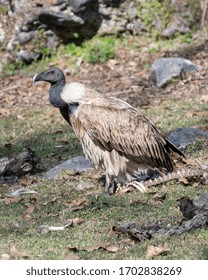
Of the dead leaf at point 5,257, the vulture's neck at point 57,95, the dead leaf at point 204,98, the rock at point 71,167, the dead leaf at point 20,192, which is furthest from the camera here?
the dead leaf at point 204,98

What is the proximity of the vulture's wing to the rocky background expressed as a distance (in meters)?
8.61

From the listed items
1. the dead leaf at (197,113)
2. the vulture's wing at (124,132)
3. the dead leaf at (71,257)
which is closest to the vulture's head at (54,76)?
the vulture's wing at (124,132)

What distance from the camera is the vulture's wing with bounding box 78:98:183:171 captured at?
943 centimetres

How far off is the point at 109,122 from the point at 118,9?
9340mm

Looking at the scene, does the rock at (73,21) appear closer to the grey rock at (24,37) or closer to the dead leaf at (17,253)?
the grey rock at (24,37)

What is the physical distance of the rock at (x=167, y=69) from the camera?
15492 mm

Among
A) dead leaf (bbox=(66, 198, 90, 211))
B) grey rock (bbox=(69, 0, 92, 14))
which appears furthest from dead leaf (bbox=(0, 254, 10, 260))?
grey rock (bbox=(69, 0, 92, 14))

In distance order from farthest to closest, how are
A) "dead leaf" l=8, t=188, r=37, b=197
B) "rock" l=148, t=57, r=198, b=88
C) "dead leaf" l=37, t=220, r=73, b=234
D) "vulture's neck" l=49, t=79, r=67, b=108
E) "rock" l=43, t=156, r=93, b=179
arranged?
"rock" l=148, t=57, r=198, b=88 → "rock" l=43, t=156, r=93, b=179 → "dead leaf" l=8, t=188, r=37, b=197 → "vulture's neck" l=49, t=79, r=67, b=108 → "dead leaf" l=37, t=220, r=73, b=234

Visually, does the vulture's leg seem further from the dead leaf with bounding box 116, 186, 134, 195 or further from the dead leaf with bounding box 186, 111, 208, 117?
the dead leaf with bounding box 186, 111, 208, 117

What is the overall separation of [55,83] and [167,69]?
5999mm

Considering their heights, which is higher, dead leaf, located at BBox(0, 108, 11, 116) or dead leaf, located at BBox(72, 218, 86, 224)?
dead leaf, located at BBox(72, 218, 86, 224)

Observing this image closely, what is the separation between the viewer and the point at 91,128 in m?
9.43

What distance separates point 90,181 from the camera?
33.4 feet
